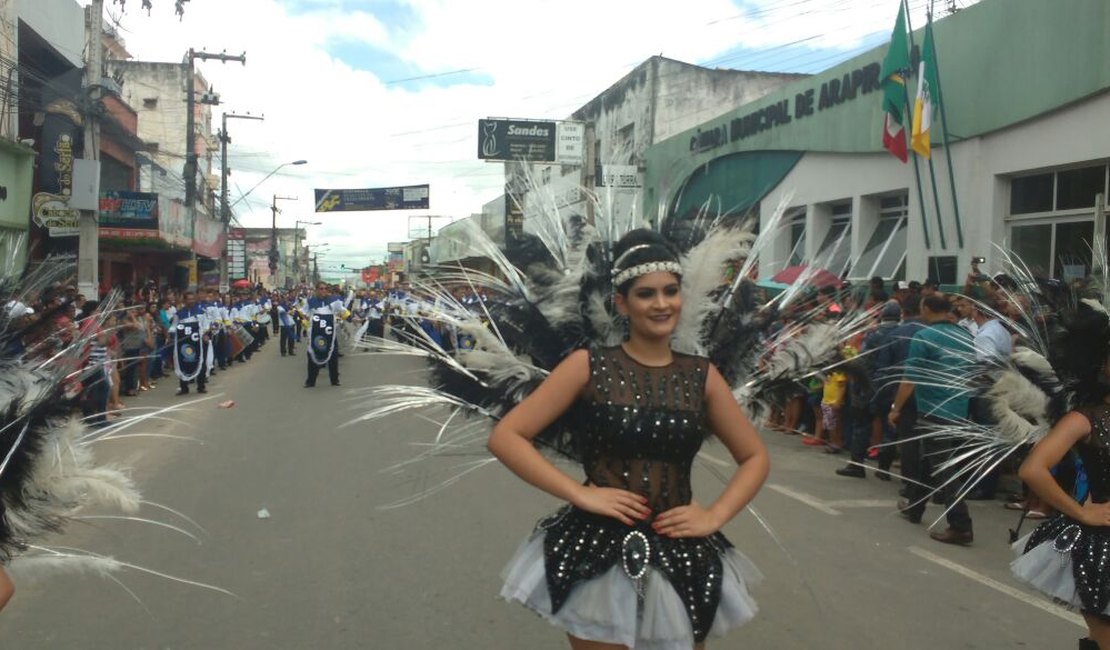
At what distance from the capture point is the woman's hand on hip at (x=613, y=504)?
2.57m

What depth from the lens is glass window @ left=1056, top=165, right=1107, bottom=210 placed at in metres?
11.9

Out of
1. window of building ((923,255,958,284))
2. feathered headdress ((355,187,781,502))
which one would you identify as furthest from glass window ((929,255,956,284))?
feathered headdress ((355,187,781,502))

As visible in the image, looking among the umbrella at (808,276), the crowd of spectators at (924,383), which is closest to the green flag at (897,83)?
the crowd of spectators at (924,383)

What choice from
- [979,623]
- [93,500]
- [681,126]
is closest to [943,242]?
[979,623]

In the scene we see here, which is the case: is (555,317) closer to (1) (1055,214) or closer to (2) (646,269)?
(2) (646,269)

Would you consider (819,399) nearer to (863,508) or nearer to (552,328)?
(863,508)

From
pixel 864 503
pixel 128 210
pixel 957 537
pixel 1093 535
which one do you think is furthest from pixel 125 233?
pixel 1093 535

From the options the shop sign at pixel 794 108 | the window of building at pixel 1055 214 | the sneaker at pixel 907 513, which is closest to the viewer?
the sneaker at pixel 907 513

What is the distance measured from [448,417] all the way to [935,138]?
13.6 metres

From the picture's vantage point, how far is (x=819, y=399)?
32.6 feet

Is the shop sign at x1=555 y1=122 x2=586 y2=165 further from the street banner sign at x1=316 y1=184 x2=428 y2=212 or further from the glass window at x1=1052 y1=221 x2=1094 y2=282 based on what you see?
the street banner sign at x1=316 y1=184 x2=428 y2=212

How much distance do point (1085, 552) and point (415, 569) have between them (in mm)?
3581

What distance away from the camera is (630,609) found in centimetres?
253

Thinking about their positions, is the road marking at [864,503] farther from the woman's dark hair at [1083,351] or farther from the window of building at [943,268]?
the window of building at [943,268]
